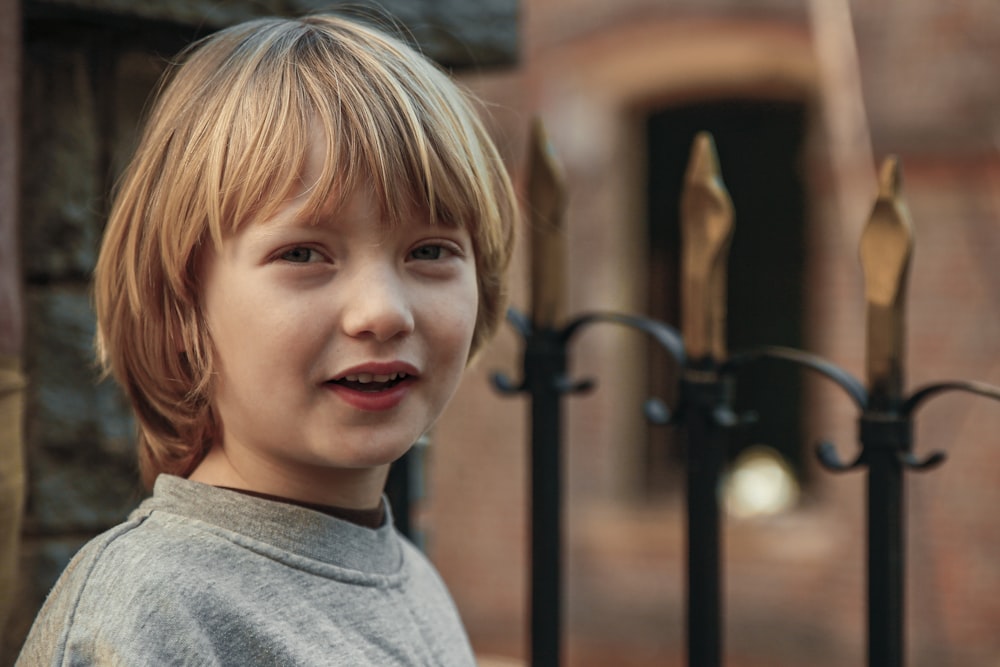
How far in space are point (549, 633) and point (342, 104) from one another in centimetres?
83

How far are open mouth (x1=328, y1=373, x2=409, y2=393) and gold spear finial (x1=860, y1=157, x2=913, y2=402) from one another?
577 mm

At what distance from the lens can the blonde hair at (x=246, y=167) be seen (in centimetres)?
101

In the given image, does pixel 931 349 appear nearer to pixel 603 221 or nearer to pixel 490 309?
pixel 603 221

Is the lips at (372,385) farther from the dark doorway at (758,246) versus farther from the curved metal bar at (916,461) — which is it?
the dark doorway at (758,246)

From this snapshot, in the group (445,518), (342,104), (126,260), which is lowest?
(445,518)

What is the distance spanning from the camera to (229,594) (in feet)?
3.24

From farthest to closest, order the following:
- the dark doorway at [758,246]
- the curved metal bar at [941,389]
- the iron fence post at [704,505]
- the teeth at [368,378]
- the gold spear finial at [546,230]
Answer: the dark doorway at [758,246]
the gold spear finial at [546,230]
the iron fence post at [704,505]
the curved metal bar at [941,389]
the teeth at [368,378]

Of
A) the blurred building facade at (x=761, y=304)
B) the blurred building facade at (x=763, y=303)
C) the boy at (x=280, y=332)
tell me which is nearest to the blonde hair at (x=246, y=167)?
the boy at (x=280, y=332)

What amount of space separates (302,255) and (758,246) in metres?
4.71

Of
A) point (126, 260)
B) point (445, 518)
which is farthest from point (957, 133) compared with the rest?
point (126, 260)

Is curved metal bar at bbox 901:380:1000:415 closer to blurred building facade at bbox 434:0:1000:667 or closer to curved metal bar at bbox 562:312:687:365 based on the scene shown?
curved metal bar at bbox 562:312:687:365

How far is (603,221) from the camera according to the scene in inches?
219

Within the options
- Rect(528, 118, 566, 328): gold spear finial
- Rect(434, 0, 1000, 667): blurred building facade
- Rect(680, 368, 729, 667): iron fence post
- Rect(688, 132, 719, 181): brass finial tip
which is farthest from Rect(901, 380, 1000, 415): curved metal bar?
Rect(434, 0, 1000, 667): blurred building facade

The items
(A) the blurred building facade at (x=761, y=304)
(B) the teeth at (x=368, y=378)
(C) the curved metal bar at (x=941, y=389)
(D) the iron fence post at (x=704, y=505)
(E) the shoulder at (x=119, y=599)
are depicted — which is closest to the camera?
(E) the shoulder at (x=119, y=599)
